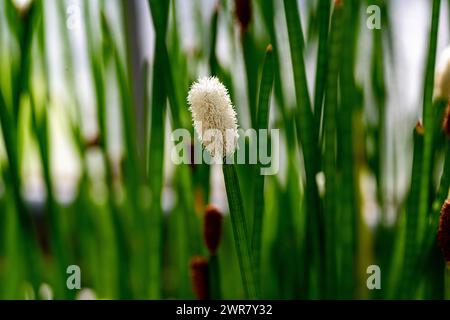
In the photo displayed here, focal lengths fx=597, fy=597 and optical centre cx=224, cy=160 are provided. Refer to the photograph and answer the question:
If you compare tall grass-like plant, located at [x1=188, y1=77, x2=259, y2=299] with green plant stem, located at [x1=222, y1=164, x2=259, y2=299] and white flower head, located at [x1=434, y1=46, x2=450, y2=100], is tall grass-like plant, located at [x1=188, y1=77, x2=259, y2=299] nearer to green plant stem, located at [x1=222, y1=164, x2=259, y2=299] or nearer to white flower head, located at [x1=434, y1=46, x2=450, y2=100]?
green plant stem, located at [x1=222, y1=164, x2=259, y2=299]

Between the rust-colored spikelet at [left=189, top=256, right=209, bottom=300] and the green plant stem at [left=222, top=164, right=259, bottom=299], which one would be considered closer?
the green plant stem at [left=222, top=164, right=259, bottom=299]

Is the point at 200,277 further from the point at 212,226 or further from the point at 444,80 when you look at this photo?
the point at 444,80

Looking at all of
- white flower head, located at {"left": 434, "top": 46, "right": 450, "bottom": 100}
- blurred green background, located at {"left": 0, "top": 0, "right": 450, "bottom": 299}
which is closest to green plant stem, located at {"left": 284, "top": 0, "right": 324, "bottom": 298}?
blurred green background, located at {"left": 0, "top": 0, "right": 450, "bottom": 299}

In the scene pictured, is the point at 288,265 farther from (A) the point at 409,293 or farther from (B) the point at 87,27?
(B) the point at 87,27

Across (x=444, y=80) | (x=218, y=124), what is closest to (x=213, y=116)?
(x=218, y=124)

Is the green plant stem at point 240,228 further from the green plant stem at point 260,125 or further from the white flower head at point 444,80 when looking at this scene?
the white flower head at point 444,80
